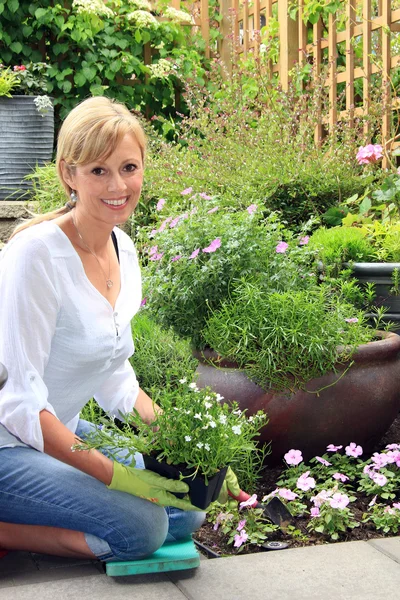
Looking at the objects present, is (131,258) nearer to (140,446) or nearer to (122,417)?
(122,417)

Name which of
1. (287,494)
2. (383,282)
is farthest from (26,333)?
(383,282)

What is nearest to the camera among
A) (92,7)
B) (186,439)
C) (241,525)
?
(186,439)

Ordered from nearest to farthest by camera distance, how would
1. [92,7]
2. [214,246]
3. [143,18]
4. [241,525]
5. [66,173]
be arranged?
[66,173] → [241,525] → [214,246] → [92,7] → [143,18]

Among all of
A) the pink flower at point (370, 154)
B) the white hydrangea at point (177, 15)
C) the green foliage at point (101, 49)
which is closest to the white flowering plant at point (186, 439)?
the pink flower at point (370, 154)

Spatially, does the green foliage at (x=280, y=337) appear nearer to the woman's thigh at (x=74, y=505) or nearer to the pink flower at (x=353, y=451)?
the pink flower at (x=353, y=451)

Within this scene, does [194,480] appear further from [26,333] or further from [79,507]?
[26,333]

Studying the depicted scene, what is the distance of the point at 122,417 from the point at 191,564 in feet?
1.45

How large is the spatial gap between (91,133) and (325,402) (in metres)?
1.21

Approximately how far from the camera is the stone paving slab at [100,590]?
6.23ft

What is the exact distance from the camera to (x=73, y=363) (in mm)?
2119

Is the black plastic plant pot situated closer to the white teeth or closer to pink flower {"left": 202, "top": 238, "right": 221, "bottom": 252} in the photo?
the white teeth

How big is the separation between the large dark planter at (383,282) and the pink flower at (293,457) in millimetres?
883

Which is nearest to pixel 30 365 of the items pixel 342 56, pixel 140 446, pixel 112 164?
pixel 140 446

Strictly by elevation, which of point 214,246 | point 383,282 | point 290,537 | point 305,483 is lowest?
point 290,537
